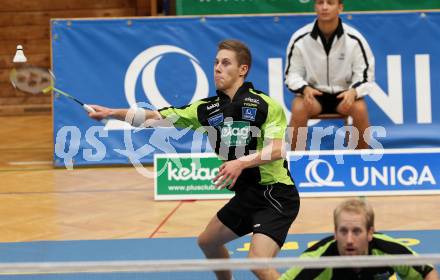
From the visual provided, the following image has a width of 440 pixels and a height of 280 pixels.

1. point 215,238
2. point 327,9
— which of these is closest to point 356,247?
point 215,238

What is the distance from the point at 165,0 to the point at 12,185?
5.29 m

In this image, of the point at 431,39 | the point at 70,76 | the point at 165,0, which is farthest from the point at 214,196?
the point at 165,0

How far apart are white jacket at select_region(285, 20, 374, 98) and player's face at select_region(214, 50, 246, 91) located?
11.6ft

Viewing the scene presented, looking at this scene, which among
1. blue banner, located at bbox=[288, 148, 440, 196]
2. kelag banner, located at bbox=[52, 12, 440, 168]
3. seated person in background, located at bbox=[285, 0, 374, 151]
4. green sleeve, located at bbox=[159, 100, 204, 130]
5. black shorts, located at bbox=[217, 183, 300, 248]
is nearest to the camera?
black shorts, located at bbox=[217, 183, 300, 248]

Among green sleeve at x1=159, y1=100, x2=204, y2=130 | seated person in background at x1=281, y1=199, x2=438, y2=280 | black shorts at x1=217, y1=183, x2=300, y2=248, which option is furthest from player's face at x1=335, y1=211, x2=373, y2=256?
green sleeve at x1=159, y1=100, x2=204, y2=130

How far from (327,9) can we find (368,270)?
483 centimetres

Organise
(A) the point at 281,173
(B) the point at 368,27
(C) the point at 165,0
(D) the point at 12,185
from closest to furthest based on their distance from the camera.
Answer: (A) the point at 281,173, (D) the point at 12,185, (B) the point at 368,27, (C) the point at 165,0

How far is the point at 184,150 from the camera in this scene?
10164mm

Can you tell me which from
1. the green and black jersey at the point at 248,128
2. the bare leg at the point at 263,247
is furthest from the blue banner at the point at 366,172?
the bare leg at the point at 263,247

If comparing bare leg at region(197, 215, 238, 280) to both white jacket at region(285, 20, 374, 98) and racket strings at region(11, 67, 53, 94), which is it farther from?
white jacket at region(285, 20, 374, 98)

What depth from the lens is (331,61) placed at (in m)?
8.95

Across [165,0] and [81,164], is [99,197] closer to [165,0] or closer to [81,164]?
[81,164]

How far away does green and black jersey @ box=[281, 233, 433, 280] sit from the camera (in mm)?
4086

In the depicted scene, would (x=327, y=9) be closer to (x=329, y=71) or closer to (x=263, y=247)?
(x=329, y=71)
